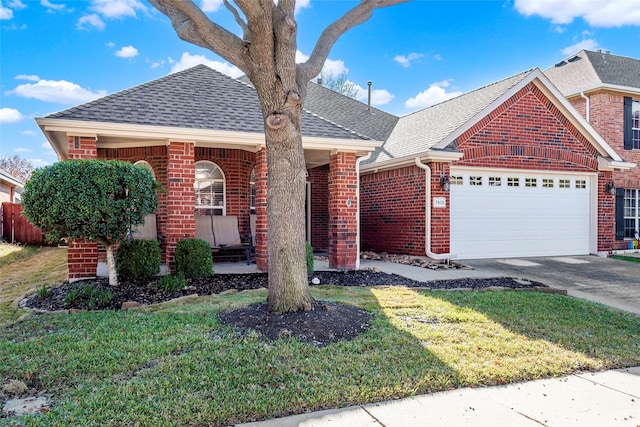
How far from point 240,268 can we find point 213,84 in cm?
462

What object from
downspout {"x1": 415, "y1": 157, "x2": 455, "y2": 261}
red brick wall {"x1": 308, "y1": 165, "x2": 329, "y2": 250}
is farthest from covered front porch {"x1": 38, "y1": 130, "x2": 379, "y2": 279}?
downspout {"x1": 415, "y1": 157, "x2": 455, "y2": 261}

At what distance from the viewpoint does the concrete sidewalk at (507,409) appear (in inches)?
116

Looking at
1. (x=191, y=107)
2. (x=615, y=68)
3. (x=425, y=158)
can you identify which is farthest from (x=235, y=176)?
(x=615, y=68)

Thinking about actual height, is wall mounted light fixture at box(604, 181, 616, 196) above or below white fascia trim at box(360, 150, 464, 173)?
below

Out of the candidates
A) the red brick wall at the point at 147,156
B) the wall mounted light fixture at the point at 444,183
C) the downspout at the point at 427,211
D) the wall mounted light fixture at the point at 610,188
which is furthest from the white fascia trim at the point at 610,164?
the red brick wall at the point at 147,156

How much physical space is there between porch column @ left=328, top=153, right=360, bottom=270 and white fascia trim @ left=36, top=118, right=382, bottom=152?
35 centimetres

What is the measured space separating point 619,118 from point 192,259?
48.8ft

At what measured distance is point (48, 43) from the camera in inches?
462

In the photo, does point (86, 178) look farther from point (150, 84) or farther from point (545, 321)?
point (545, 321)

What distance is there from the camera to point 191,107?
356 inches

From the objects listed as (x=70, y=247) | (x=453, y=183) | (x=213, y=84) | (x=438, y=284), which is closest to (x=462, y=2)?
(x=453, y=183)

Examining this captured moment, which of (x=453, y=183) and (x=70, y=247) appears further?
(x=453, y=183)

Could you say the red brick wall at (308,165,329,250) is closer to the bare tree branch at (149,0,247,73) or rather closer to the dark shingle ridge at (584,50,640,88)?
the bare tree branch at (149,0,247,73)

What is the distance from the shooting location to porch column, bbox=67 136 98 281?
7664 mm
